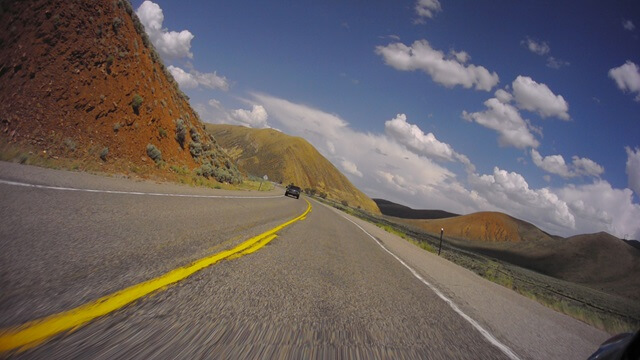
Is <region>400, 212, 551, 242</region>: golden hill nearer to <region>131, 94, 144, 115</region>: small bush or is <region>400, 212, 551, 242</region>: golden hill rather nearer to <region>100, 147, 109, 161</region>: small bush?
<region>131, 94, 144, 115</region>: small bush


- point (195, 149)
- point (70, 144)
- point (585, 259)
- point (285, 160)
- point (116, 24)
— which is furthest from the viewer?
point (285, 160)

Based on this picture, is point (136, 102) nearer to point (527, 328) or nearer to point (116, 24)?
point (116, 24)

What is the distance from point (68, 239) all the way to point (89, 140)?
14.7 m

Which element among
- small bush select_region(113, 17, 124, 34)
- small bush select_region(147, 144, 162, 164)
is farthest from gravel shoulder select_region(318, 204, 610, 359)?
small bush select_region(113, 17, 124, 34)

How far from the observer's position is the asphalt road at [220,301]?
2486mm

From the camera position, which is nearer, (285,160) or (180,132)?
(180,132)

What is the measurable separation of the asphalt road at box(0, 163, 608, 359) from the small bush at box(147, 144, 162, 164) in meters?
13.8

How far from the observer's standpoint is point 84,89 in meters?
17.5

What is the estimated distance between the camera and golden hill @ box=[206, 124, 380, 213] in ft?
456

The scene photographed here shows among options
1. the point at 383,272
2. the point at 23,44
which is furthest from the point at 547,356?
the point at 23,44

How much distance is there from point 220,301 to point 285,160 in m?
143

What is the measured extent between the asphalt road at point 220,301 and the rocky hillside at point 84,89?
10.1 metres

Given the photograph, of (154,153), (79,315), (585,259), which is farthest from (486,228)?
(79,315)

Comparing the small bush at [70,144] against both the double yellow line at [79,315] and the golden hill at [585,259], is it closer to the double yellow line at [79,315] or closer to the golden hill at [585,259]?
the double yellow line at [79,315]
